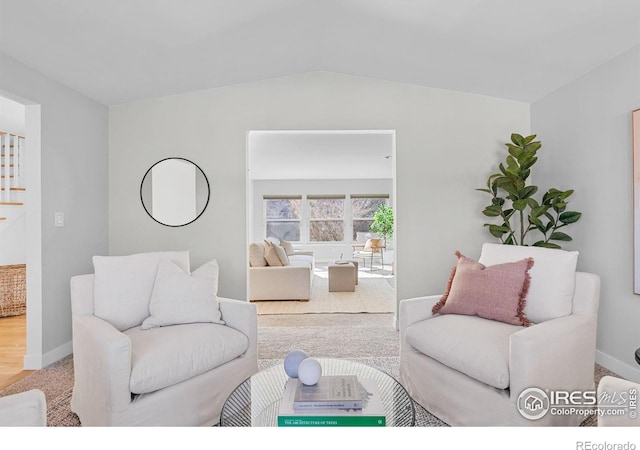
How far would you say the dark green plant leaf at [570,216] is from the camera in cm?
302

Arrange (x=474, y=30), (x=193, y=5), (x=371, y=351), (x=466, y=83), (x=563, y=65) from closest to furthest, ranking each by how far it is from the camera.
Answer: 1. (x=193, y=5)
2. (x=474, y=30)
3. (x=563, y=65)
4. (x=371, y=351)
5. (x=466, y=83)

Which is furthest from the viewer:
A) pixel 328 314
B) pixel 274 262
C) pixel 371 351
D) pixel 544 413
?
pixel 274 262

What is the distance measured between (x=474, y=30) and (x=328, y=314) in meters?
3.23

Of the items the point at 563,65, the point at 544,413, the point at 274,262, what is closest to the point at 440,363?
the point at 544,413

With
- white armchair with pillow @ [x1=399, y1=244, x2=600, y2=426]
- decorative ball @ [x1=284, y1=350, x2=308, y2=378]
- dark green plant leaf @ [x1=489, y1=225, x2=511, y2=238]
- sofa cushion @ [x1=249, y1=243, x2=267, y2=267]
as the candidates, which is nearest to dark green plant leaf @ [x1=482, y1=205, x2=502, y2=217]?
dark green plant leaf @ [x1=489, y1=225, x2=511, y2=238]

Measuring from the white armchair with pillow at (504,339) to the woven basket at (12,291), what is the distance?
4.50 metres

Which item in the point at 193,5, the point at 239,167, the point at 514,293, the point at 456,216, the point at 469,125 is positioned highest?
the point at 193,5

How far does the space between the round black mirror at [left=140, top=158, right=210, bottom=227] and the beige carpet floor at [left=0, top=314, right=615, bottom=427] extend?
142 cm

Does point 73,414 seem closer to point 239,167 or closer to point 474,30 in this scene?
point 239,167

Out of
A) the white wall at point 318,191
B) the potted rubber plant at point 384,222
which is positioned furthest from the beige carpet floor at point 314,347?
the white wall at point 318,191

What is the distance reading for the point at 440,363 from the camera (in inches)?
84.3

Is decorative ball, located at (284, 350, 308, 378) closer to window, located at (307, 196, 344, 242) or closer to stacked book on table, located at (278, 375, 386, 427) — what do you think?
stacked book on table, located at (278, 375, 386, 427)

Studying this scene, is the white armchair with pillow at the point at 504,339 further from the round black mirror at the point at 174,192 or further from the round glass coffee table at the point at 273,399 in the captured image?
the round black mirror at the point at 174,192

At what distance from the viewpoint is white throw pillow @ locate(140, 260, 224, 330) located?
2324 mm
